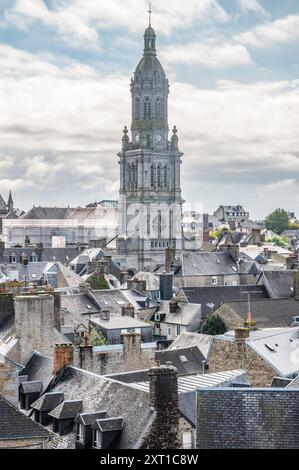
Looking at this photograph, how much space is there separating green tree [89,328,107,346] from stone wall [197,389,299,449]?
22796 millimetres

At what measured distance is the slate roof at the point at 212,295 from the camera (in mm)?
62781

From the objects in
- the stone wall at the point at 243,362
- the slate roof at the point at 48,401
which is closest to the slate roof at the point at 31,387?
the slate roof at the point at 48,401

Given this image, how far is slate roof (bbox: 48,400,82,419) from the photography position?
85.8ft

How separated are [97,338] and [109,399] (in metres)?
19.1

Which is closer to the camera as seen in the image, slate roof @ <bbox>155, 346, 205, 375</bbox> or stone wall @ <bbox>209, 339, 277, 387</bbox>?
stone wall @ <bbox>209, 339, 277, 387</bbox>

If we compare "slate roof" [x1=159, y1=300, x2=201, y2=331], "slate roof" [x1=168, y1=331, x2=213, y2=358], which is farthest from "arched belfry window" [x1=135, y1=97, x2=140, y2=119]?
"slate roof" [x1=168, y1=331, x2=213, y2=358]

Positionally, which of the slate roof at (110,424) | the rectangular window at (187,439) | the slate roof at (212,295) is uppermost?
the slate roof at (212,295)

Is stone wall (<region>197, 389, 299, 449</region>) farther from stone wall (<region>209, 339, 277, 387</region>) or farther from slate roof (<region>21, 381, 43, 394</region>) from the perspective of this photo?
stone wall (<region>209, 339, 277, 387</region>)

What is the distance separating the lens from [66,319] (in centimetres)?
5034

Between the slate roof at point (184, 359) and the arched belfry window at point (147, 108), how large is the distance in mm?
80393

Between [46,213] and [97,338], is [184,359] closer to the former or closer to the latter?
[97,338]

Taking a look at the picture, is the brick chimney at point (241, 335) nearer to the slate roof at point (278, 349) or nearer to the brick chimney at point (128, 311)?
the slate roof at point (278, 349)
